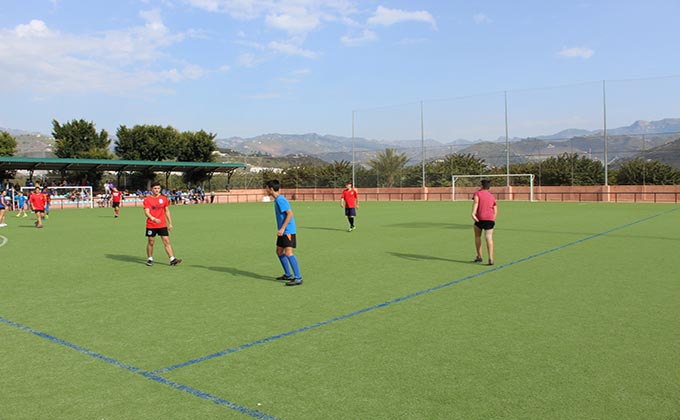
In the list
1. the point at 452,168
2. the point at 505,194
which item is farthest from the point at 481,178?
the point at 452,168

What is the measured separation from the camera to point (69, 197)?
4319 centimetres

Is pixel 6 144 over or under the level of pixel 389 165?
over

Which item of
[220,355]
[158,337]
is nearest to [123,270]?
[158,337]

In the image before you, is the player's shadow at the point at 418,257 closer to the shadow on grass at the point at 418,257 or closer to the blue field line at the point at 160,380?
the shadow on grass at the point at 418,257

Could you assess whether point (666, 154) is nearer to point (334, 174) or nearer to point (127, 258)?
point (334, 174)

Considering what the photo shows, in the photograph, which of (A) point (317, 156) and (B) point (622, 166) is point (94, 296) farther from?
(A) point (317, 156)

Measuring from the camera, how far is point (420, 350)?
5219 millimetres

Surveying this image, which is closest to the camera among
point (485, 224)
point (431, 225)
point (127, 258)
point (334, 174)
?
point (485, 224)

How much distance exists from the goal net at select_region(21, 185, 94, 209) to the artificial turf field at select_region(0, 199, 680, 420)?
3419 cm

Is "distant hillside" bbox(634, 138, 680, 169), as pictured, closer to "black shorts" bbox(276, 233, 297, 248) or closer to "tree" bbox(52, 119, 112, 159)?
"black shorts" bbox(276, 233, 297, 248)

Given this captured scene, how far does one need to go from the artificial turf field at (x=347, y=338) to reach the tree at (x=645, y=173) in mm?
31567

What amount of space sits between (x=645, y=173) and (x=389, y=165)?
22.5 metres

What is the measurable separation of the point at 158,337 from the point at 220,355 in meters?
1.07

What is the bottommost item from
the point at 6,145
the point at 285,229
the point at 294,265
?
the point at 294,265
